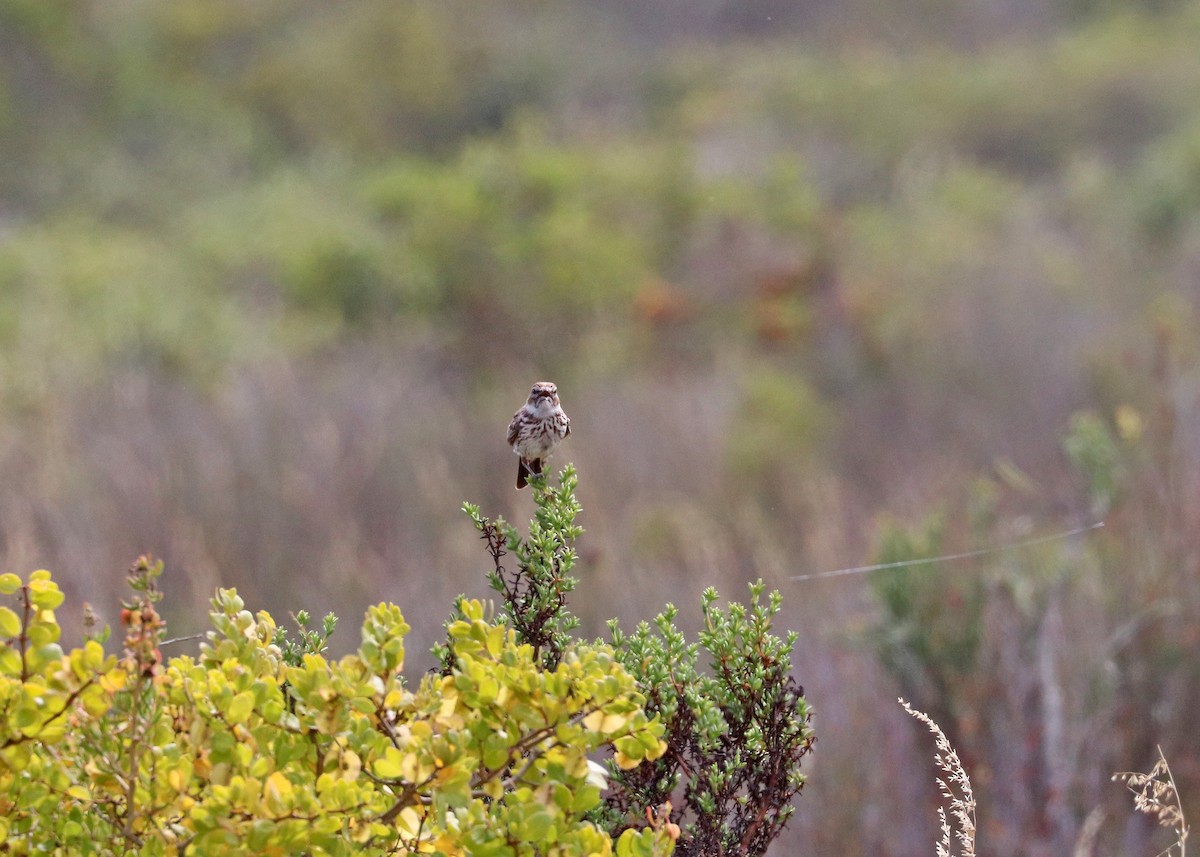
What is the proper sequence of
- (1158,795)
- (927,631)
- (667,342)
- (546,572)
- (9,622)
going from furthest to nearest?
(667,342)
(927,631)
(1158,795)
(546,572)
(9,622)

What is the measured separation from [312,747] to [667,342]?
396 inches

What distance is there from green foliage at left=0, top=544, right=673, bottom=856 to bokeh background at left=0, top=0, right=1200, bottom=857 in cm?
167

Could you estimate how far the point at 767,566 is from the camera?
20.6ft

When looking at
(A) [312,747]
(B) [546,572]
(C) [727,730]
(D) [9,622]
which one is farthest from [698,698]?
(D) [9,622]

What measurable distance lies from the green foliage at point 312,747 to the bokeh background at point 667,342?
1.67 m

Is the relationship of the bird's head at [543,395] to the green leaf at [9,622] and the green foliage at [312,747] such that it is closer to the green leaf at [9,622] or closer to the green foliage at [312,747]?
the green foliage at [312,747]

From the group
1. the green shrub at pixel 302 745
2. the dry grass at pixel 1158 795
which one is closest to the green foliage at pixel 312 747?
the green shrub at pixel 302 745

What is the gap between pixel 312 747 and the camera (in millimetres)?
1692

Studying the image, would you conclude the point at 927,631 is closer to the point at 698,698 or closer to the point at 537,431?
the point at 537,431

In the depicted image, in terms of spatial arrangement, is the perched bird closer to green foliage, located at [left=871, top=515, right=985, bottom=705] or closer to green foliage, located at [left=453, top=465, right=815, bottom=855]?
green foliage, located at [left=453, top=465, right=815, bottom=855]

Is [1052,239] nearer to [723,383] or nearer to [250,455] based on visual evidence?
[723,383]

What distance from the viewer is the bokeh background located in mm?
4434

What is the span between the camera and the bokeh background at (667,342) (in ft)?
14.5

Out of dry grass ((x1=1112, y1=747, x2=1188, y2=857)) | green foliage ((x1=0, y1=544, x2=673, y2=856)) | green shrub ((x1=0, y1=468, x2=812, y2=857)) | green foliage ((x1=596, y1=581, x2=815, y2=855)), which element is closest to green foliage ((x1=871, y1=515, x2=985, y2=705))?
dry grass ((x1=1112, y1=747, x2=1188, y2=857))
